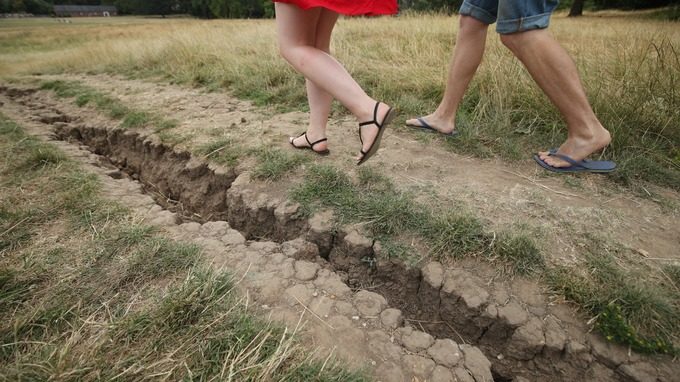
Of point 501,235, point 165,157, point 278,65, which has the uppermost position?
point 278,65

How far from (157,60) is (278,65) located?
8.90 feet

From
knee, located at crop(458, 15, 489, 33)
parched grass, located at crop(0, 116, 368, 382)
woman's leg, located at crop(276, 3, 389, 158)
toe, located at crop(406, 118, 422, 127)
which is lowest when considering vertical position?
parched grass, located at crop(0, 116, 368, 382)

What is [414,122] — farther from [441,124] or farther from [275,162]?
[275,162]

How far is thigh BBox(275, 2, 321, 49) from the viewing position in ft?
5.56

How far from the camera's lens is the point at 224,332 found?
1108mm

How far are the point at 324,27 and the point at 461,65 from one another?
38.2 inches

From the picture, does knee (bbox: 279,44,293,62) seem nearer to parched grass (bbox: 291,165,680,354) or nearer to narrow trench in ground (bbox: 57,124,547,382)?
parched grass (bbox: 291,165,680,354)

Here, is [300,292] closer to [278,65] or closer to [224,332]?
[224,332]

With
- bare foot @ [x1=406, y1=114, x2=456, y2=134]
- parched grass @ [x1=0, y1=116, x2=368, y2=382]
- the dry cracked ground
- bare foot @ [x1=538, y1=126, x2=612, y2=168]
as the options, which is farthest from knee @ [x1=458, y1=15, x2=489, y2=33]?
parched grass @ [x1=0, y1=116, x2=368, y2=382]

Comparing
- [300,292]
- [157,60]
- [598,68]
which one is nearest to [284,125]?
[300,292]

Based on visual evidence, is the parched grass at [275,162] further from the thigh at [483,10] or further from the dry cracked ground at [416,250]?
the thigh at [483,10]

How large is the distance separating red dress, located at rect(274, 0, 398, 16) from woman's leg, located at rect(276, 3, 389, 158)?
5.9 inches

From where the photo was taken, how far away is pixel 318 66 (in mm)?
1720

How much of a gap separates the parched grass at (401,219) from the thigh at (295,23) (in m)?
0.68
